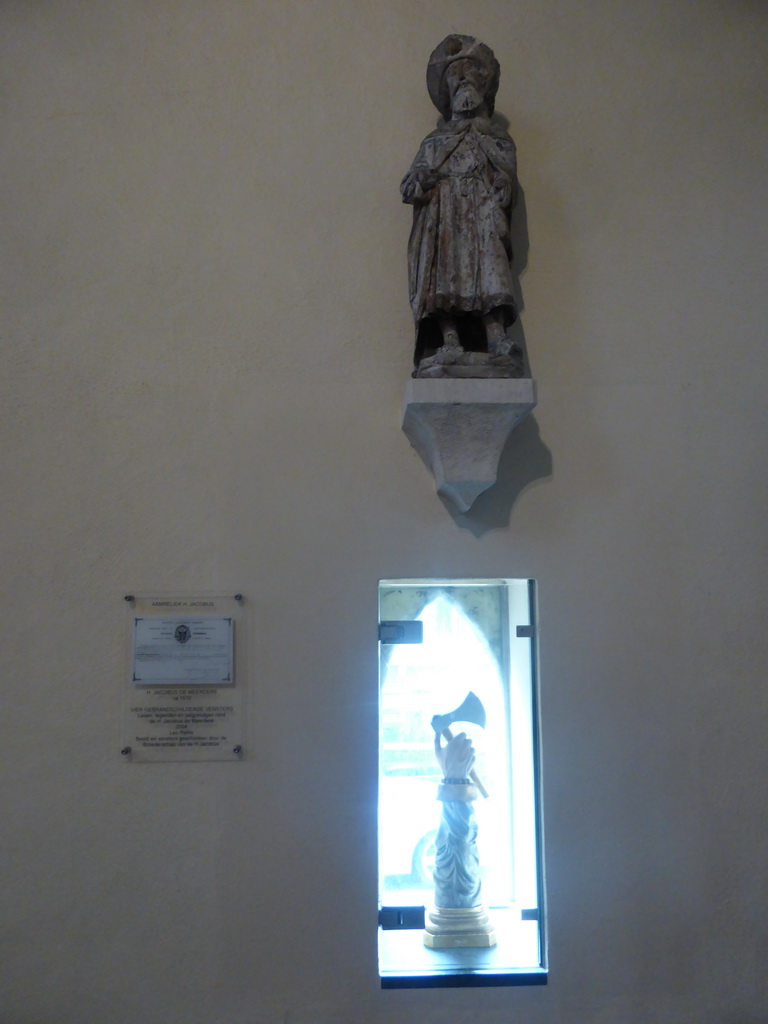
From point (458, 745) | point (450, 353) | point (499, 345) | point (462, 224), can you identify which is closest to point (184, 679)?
point (458, 745)

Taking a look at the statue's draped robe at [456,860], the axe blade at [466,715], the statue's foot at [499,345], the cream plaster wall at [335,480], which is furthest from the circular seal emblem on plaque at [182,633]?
the statue's foot at [499,345]

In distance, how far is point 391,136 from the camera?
2.87 meters

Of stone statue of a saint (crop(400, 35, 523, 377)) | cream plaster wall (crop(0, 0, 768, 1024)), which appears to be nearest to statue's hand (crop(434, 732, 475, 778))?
cream plaster wall (crop(0, 0, 768, 1024))

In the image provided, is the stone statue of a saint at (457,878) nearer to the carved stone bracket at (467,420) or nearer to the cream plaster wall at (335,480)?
the cream plaster wall at (335,480)

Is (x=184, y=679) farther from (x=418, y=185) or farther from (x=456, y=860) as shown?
(x=418, y=185)

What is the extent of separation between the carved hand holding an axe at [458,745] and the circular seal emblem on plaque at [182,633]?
2.68 ft

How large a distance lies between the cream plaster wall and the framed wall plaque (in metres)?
0.06

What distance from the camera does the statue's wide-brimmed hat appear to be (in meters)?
2.70

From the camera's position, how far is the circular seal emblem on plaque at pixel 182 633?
2633mm

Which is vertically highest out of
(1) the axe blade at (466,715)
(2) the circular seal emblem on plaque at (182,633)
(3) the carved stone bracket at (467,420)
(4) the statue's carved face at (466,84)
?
(4) the statue's carved face at (466,84)

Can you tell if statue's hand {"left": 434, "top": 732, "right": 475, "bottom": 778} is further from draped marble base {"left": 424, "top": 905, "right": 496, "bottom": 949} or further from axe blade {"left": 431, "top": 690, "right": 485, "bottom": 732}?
draped marble base {"left": 424, "top": 905, "right": 496, "bottom": 949}

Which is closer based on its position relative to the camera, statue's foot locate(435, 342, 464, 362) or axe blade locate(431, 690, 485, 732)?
statue's foot locate(435, 342, 464, 362)

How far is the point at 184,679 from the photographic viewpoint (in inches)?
103

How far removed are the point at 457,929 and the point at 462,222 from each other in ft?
7.11
